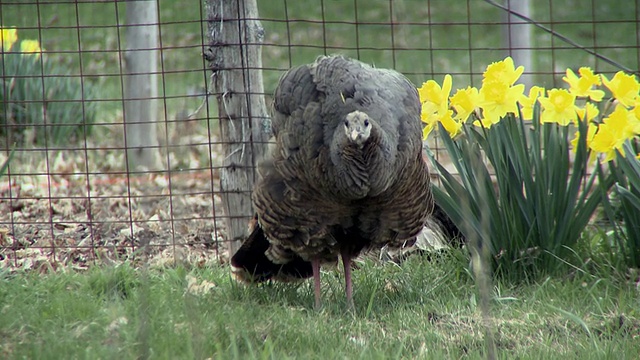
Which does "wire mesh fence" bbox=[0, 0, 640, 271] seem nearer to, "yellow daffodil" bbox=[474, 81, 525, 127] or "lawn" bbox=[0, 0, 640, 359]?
"lawn" bbox=[0, 0, 640, 359]

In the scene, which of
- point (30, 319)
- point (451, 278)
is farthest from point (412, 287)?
point (30, 319)

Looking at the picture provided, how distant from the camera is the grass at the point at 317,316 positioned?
3.10m

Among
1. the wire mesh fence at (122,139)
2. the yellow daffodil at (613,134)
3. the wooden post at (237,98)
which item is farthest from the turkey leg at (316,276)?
the yellow daffodil at (613,134)

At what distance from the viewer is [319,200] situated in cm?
394

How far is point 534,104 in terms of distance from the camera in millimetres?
4465

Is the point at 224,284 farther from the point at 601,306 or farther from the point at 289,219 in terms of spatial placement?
the point at 601,306

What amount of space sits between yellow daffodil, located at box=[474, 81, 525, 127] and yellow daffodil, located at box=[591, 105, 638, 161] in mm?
472

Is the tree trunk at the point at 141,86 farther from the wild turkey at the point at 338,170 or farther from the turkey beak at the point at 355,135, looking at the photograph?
the turkey beak at the point at 355,135

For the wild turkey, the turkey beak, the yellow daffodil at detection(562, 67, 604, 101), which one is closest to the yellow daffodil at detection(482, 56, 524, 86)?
the yellow daffodil at detection(562, 67, 604, 101)

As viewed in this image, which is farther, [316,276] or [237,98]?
[237,98]

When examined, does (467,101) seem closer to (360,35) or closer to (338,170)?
(338,170)

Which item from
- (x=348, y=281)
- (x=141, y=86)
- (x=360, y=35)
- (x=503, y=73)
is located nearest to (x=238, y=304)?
(x=348, y=281)

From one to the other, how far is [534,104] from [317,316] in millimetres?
1800

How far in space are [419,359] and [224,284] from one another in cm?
146
